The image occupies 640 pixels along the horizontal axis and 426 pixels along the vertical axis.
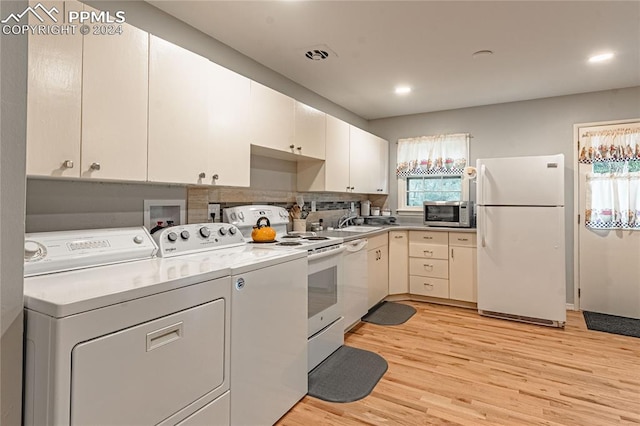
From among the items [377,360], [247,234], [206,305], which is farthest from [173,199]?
[377,360]

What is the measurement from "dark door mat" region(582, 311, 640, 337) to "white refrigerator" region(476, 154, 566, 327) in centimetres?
40

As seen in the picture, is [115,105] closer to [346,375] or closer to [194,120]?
[194,120]

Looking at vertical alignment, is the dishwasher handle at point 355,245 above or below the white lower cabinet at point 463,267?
above

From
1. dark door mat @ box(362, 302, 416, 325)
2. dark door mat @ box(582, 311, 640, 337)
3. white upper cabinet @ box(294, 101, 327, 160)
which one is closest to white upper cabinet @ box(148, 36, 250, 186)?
white upper cabinet @ box(294, 101, 327, 160)

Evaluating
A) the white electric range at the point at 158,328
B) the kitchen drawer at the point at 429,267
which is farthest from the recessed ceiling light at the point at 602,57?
the white electric range at the point at 158,328

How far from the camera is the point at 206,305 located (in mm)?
1473

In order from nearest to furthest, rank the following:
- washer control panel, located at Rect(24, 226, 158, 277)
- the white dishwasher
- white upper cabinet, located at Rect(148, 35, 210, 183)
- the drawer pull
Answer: the drawer pull, washer control panel, located at Rect(24, 226, 158, 277), white upper cabinet, located at Rect(148, 35, 210, 183), the white dishwasher

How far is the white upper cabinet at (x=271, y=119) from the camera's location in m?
2.44

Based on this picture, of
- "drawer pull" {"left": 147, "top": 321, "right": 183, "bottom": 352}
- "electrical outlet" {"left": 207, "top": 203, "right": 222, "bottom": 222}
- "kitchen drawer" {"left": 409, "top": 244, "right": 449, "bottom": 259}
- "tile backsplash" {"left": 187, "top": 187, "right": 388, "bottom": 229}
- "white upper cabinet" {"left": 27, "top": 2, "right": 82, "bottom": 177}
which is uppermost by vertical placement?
"white upper cabinet" {"left": 27, "top": 2, "right": 82, "bottom": 177}

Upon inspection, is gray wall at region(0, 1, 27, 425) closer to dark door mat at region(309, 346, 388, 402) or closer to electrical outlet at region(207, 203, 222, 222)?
electrical outlet at region(207, 203, 222, 222)

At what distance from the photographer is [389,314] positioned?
12.2ft

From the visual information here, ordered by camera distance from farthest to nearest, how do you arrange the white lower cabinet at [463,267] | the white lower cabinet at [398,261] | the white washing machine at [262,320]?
the white lower cabinet at [398,261]
the white lower cabinet at [463,267]
the white washing machine at [262,320]

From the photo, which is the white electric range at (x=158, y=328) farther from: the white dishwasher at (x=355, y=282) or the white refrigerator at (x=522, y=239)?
the white refrigerator at (x=522, y=239)

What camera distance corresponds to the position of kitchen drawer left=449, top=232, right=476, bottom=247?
152 inches
